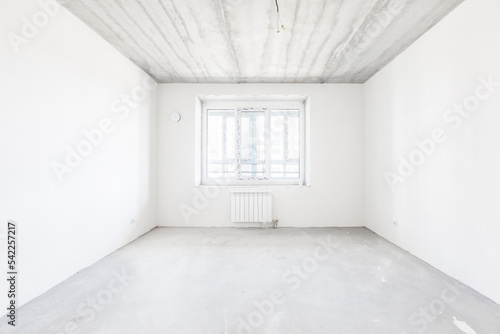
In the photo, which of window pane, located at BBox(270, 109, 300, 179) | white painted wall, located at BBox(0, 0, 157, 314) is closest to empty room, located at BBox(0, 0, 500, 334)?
white painted wall, located at BBox(0, 0, 157, 314)

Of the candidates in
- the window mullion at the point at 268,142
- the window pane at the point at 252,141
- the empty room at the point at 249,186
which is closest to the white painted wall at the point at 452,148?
the empty room at the point at 249,186

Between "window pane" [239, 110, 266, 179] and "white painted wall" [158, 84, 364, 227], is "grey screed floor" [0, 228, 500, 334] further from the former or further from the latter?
"window pane" [239, 110, 266, 179]

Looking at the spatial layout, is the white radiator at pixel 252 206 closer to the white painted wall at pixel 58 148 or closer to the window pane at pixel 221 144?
the window pane at pixel 221 144

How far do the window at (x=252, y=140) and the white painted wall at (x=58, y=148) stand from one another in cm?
171

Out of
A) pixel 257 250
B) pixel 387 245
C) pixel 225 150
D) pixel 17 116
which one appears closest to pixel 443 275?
pixel 387 245

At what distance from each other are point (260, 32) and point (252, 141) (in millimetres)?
2350

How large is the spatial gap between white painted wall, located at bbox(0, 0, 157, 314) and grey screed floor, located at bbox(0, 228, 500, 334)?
0.29 meters

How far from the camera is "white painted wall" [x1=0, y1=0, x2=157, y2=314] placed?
1847 millimetres

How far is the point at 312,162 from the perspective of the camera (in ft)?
14.5

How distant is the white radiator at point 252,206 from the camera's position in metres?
4.31

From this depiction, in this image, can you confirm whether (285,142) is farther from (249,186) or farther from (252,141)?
(249,186)

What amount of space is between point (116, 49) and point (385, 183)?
174 inches

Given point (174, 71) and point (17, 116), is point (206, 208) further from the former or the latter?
point (17, 116)

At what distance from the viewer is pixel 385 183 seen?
12.1 feet
